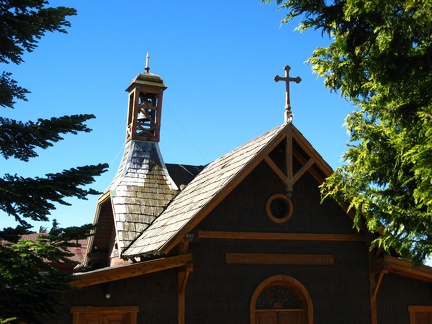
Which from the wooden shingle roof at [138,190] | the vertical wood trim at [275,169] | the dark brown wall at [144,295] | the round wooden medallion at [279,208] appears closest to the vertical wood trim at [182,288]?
the dark brown wall at [144,295]

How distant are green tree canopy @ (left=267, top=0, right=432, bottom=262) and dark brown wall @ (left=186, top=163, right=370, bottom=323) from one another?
1.42 meters

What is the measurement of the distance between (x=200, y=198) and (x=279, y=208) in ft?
6.79

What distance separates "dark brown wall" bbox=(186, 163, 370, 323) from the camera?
45.4ft

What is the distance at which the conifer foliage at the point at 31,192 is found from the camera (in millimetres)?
7984

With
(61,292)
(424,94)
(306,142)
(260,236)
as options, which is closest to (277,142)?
(306,142)

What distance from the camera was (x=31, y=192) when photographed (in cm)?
818

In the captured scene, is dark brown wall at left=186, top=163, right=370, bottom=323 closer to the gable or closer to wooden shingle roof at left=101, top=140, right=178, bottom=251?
the gable

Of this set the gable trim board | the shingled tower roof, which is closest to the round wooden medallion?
the gable trim board

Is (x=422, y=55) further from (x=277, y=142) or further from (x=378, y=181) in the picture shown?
(x=277, y=142)

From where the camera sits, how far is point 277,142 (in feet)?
48.0

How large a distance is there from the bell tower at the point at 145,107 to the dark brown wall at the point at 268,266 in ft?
21.7

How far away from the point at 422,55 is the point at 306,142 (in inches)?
207

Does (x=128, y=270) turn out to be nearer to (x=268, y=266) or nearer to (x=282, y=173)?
(x=268, y=266)

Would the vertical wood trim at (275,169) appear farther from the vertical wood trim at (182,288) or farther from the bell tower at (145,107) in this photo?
the bell tower at (145,107)
